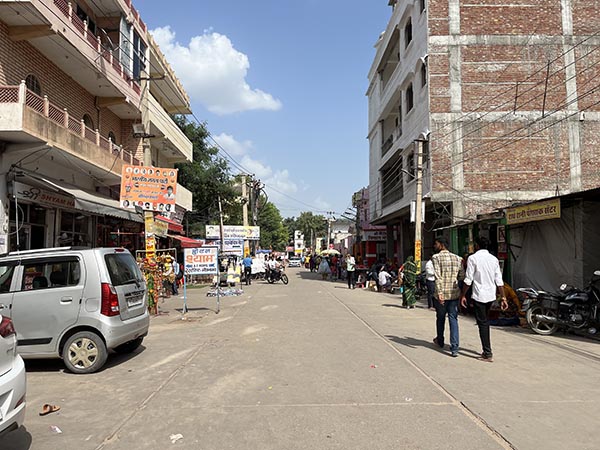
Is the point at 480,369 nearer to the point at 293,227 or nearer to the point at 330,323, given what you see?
the point at 330,323

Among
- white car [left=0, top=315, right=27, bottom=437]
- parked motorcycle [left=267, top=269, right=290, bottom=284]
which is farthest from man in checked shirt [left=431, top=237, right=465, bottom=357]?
parked motorcycle [left=267, top=269, right=290, bottom=284]

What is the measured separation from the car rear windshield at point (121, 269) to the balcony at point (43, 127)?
6.49 meters

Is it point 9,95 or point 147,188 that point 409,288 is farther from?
point 9,95

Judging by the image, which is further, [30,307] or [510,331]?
[510,331]

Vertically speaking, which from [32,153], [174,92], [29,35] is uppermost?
[174,92]

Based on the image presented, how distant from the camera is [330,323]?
11.6m

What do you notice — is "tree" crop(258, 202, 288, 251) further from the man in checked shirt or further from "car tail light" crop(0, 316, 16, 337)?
"car tail light" crop(0, 316, 16, 337)

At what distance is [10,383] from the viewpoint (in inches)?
146

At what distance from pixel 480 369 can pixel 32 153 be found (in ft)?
42.4

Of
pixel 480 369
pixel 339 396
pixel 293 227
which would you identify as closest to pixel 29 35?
pixel 339 396

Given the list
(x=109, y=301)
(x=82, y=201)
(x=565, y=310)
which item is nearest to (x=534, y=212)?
(x=565, y=310)

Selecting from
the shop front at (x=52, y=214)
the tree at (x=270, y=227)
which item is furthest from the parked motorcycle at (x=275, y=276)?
the tree at (x=270, y=227)

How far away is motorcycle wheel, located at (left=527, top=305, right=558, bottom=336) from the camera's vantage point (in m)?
9.95

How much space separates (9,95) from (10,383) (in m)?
11.0
